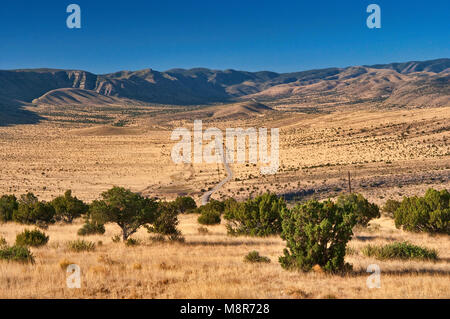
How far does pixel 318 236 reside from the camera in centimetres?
1139

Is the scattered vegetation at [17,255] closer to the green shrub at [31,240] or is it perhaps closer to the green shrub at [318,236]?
the green shrub at [31,240]

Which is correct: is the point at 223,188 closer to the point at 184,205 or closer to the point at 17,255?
the point at 184,205

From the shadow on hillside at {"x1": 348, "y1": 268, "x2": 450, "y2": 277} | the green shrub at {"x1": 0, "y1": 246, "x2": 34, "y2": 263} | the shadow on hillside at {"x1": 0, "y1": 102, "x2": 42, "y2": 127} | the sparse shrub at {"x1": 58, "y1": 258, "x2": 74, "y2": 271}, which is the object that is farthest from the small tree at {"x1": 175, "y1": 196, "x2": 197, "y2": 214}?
the shadow on hillside at {"x1": 0, "y1": 102, "x2": 42, "y2": 127}

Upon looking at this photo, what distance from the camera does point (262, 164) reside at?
225ft

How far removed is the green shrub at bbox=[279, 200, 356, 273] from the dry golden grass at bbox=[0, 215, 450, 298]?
0.45 m

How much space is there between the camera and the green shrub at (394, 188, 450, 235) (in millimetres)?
21719

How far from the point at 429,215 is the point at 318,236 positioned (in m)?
14.1

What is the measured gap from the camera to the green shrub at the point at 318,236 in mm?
11250

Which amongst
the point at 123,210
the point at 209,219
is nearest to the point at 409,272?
the point at 123,210

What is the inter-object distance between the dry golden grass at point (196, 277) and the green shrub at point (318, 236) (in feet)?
1.49

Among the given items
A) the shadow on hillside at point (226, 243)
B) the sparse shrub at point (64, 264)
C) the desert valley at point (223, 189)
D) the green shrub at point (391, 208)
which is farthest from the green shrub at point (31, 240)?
the green shrub at point (391, 208)

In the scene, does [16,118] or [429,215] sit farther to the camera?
[16,118]
